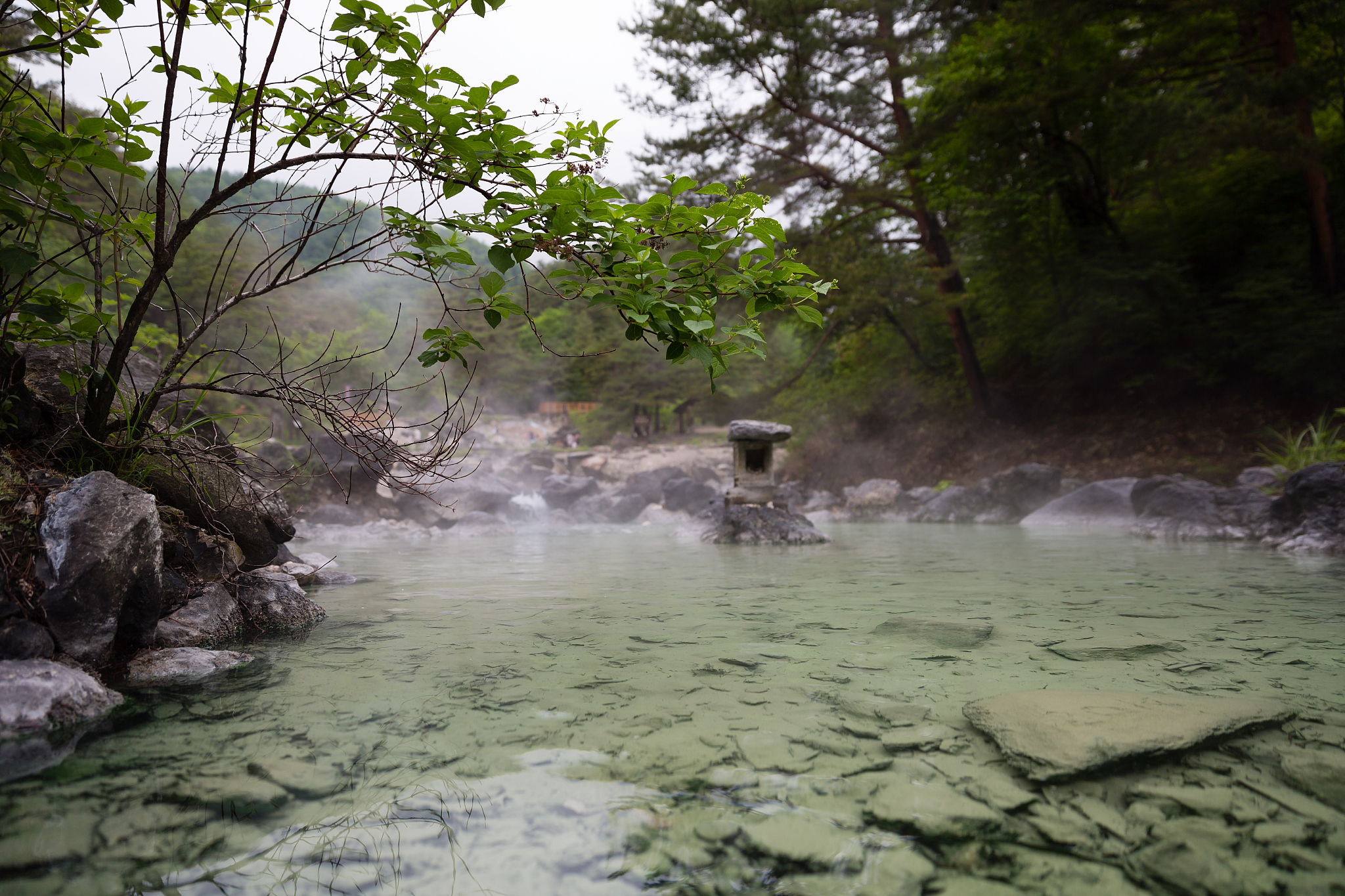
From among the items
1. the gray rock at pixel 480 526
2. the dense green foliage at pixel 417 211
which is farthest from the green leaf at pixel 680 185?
the gray rock at pixel 480 526

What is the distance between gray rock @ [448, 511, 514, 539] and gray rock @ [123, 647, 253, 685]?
10.3 meters

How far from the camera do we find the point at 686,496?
16578 millimetres

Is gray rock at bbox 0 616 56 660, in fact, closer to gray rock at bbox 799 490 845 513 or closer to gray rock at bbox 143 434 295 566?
gray rock at bbox 143 434 295 566

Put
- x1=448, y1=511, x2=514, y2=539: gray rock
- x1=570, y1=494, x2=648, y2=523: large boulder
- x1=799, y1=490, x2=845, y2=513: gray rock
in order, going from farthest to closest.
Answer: x1=799, y1=490, x2=845, y2=513: gray rock
x1=570, y1=494, x2=648, y2=523: large boulder
x1=448, y1=511, x2=514, y2=539: gray rock

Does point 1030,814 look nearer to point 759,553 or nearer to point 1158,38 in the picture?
point 759,553

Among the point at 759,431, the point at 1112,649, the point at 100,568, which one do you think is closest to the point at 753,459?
the point at 759,431

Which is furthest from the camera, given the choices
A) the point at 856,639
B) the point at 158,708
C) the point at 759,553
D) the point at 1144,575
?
the point at 759,553

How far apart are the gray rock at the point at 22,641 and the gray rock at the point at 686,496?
1420 cm

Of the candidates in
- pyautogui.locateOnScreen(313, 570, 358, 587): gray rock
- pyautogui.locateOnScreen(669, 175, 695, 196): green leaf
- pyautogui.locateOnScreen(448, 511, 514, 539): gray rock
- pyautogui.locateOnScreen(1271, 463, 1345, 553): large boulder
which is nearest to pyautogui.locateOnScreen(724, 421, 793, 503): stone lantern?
pyautogui.locateOnScreen(448, 511, 514, 539): gray rock

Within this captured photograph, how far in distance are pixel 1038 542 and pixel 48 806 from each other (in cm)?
928

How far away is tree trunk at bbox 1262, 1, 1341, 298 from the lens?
9883mm

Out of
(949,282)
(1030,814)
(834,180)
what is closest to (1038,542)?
(1030,814)

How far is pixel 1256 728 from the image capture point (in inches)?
78.7

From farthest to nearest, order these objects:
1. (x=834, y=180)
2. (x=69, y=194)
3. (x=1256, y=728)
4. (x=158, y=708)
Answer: (x=834, y=180) → (x=69, y=194) → (x=158, y=708) → (x=1256, y=728)
